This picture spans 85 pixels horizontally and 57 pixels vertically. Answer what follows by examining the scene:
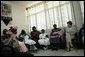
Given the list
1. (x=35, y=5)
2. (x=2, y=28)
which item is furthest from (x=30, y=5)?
(x=2, y=28)

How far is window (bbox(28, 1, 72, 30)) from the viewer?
0.47m

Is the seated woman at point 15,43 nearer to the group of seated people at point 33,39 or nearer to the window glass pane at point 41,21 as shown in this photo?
the group of seated people at point 33,39

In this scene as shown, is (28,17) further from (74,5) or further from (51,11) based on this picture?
(74,5)

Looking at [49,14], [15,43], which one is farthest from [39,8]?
[15,43]

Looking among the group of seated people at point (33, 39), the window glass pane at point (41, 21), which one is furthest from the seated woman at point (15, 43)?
the window glass pane at point (41, 21)

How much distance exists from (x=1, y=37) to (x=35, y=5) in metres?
0.21

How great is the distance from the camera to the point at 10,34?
1.64 feet

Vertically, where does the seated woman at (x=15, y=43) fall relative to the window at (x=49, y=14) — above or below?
below

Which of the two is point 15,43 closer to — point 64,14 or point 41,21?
point 41,21

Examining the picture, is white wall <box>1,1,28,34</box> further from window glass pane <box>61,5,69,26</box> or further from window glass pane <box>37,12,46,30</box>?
window glass pane <box>61,5,69,26</box>

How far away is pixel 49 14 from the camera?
512 millimetres

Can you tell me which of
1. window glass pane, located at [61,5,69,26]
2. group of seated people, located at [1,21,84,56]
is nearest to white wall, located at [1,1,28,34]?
group of seated people, located at [1,21,84,56]

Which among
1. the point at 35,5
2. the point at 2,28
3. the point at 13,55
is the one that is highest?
the point at 35,5

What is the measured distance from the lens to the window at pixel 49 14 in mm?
467
